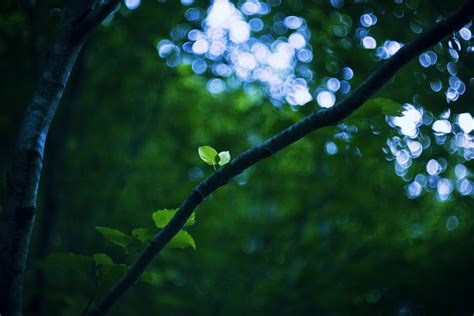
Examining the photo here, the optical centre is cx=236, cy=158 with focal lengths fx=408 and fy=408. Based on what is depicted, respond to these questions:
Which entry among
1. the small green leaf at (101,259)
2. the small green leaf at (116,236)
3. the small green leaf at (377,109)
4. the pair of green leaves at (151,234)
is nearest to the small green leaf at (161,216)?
the pair of green leaves at (151,234)

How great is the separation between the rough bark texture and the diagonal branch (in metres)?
0.29

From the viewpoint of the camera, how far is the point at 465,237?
4.01 metres

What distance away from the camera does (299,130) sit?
4.18 ft

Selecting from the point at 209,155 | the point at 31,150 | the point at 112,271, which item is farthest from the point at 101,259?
the point at 209,155

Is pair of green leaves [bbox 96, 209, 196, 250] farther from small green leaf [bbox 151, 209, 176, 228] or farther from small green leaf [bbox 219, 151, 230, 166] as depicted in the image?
small green leaf [bbox 219, 151, 230, 166]

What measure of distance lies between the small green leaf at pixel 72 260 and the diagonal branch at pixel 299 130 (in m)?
0.26

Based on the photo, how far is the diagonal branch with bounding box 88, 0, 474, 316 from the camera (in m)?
1.12

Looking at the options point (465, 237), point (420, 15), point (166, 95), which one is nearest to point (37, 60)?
point (166, 95)

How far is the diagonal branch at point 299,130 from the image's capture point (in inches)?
44.1

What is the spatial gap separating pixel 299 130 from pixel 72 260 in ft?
3.43

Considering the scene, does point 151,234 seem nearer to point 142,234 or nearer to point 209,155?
point 142,234

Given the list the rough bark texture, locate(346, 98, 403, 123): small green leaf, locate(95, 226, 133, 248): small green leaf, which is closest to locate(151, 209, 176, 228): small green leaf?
locate(95, 226, 133, 248): small green leaf

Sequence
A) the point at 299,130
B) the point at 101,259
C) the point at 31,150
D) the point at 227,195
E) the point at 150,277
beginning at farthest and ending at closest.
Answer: the point at 227,195 → the point at 150,277 → the point at 101,259 → the point at 31,150 → the point at 299,130

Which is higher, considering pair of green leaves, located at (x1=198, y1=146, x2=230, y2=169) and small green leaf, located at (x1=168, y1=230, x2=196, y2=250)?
pair of green leaves, located at (x1=198, y1=146, x2=230, y2=169)
